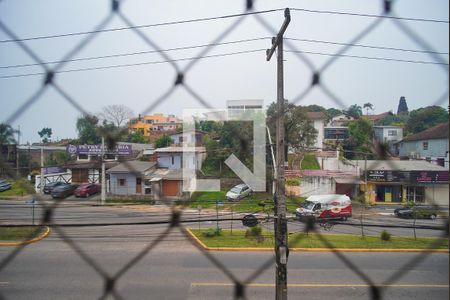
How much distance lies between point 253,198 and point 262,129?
1820 mm

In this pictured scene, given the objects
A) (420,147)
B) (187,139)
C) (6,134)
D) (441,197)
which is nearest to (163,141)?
(187,139)

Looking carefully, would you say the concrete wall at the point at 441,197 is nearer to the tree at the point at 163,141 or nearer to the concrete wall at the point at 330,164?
the tree at the point at 163,141

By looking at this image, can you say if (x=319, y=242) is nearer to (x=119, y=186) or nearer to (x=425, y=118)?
(x=119, y=186)

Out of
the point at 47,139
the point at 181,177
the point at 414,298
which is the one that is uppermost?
the point at 47,139

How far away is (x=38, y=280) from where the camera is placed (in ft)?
12.1

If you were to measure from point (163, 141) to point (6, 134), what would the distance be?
1.13 meters

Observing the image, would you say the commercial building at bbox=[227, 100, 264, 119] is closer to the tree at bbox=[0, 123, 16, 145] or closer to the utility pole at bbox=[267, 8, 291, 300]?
the utility pole at bbox=[267, 8, 291, 300]

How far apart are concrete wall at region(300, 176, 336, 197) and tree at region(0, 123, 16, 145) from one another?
5.25m

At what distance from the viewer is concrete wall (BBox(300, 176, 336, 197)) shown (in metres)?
5.95

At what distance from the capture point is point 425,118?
3.02 feet

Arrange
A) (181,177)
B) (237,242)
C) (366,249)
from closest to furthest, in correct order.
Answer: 1. (181,177)
2. (366,249)
3. (237,242)

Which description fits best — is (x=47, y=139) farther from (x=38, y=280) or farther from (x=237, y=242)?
(x=237, y=242)

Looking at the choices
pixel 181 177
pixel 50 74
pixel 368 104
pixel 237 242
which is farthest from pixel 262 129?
pixel 237 242

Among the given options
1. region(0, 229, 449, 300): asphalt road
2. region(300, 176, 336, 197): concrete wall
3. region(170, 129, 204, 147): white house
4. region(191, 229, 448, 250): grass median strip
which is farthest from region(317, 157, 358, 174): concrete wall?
region(170, 129, 204, 147): white house
